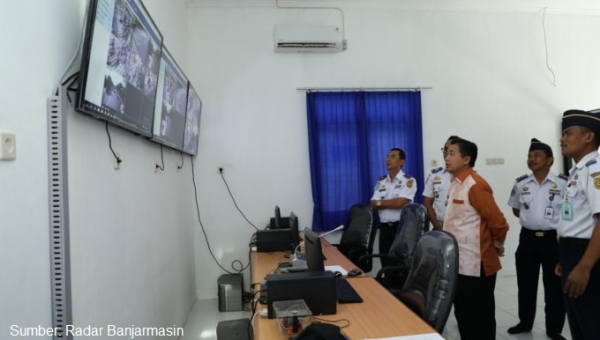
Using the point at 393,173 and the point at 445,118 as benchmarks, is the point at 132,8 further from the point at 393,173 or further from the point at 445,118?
the point at 445,118

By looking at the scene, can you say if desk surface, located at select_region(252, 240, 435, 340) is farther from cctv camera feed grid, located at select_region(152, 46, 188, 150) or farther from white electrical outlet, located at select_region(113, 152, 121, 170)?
cctv camera feed grid, located at select_region(152, 46, 188, 150)

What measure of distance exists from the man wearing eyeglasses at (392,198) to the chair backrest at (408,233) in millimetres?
835

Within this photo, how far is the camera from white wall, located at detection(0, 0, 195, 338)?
1042 millimetres

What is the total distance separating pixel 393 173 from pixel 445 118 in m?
1.30

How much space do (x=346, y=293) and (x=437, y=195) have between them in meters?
2.50

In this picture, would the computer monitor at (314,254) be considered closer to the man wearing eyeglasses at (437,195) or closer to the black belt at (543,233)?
the black belt at (543,233)

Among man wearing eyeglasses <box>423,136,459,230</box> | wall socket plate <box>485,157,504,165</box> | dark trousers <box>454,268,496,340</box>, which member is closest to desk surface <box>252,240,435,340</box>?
dark trousers <box>454,268,496,340</box>

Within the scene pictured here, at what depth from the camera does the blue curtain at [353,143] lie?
173 inches

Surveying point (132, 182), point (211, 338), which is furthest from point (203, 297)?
point (132, 182)

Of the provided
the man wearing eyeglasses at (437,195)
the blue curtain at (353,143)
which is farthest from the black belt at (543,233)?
the blue curtain at (353,143)

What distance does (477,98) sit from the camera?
15.6ft

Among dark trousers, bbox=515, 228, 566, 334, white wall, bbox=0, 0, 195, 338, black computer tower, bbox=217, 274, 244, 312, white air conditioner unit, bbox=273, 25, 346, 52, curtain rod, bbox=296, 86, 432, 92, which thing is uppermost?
white air conditioner unit, bbox=273, 25, 346, 52

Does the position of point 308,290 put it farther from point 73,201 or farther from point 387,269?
point 387,269

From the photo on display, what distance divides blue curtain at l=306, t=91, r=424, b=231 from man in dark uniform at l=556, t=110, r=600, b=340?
241cm
